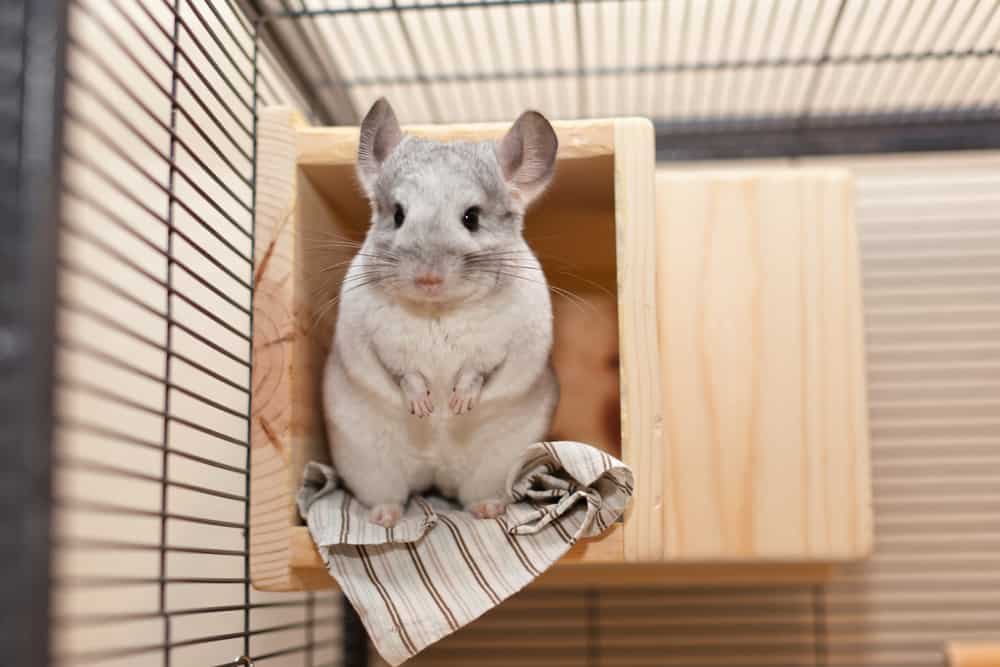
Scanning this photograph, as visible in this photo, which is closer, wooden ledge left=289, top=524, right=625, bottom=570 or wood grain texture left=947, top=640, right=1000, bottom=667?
wooden ledge left=289, top=524, right=625, bottom=570

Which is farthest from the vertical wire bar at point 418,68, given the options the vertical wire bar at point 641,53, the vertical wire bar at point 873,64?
the vertical wire bar at point 873,64

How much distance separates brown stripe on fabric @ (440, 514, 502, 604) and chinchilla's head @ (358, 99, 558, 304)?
1.13ft

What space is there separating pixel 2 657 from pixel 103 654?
0.11 m

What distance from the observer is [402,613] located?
4.55 feet

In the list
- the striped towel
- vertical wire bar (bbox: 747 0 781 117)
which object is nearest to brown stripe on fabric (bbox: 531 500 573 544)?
the striped towel

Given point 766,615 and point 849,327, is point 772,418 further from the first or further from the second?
point 766,615

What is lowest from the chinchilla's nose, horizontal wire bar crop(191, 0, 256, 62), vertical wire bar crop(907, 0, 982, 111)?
the chinchilla's nose

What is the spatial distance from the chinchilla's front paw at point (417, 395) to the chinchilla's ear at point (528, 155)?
32cm

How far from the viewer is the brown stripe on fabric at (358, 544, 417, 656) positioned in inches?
53.8

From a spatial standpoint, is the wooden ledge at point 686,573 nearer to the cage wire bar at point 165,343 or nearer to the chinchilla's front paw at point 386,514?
the chinchilla's front paw at point 386,514

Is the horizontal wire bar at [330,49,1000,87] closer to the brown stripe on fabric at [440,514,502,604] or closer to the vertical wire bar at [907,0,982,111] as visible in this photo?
the vertical wire bar at [907,0,982,111]

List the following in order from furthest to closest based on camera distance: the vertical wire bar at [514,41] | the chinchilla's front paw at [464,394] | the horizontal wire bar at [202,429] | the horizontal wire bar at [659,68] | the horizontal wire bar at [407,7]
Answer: the horizontal wire bar at [659,68]
the vertical wire bar at [514,41]
the horizontal wire bar at [407,7]
the chinchilla's front paw at [464,394]
the horizontal wire bar at [202,429]

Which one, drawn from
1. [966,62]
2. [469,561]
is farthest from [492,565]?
[966,62]

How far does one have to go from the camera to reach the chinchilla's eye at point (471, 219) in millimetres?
1425
